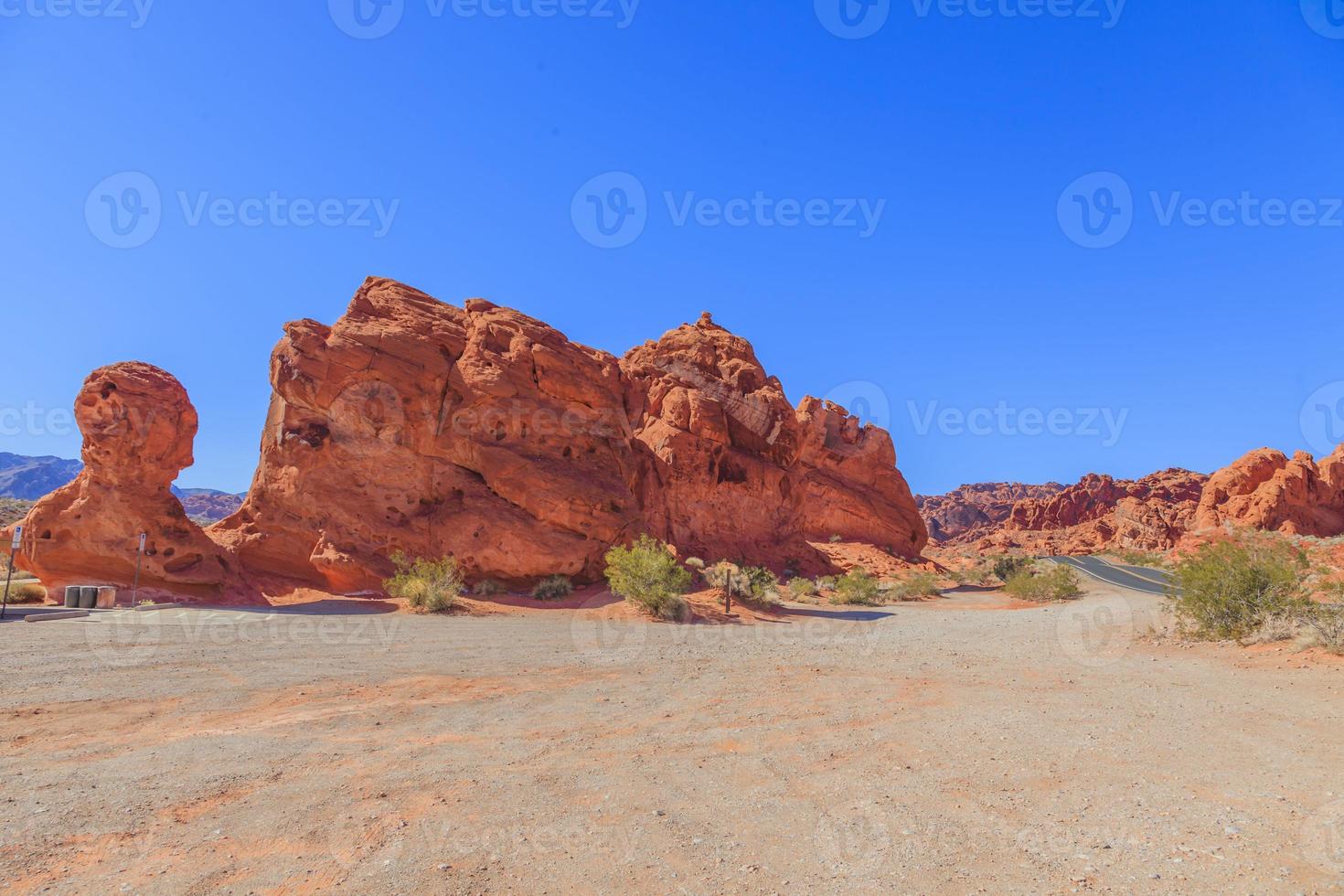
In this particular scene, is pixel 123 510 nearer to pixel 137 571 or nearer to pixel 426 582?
pixel 137 571

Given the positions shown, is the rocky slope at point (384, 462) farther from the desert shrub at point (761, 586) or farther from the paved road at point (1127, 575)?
the paved road at point (1127, 575)

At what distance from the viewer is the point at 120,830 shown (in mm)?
3781

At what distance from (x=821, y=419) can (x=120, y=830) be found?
5047cm

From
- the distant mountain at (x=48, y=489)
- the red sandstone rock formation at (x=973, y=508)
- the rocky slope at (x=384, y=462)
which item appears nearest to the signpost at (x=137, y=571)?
the rocky slope at (x=384, y=462)

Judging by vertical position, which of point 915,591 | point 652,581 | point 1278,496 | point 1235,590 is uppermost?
point 1278,496

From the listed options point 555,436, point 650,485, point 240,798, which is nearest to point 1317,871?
point 240,798

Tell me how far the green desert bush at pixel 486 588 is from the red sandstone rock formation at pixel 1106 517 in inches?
2715

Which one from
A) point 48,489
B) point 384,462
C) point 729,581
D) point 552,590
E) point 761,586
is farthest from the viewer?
point 48,489

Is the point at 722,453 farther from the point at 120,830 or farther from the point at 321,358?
the point at 120,830

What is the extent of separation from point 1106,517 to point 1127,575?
52.3 meters

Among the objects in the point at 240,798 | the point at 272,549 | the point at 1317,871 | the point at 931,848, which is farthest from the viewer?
the point at 272,549

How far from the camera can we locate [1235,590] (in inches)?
448
